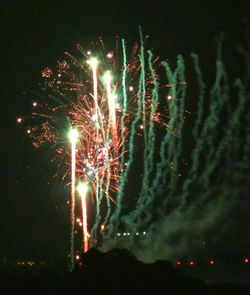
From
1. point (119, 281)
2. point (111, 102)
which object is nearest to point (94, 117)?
point (111, 102)

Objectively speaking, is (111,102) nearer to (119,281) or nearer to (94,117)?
(94,117)

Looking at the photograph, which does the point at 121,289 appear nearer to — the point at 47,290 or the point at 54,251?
the point at 47,290

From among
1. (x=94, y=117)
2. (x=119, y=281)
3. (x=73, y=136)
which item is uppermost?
(x=94, y=117)

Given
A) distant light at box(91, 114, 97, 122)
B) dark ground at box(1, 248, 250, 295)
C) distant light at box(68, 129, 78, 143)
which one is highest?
distant light at box(91, 114, 97, 122)

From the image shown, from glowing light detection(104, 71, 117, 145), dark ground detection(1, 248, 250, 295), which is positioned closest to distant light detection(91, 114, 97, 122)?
glowing light detection(104, 71, 117, 145)

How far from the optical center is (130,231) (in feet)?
80.7

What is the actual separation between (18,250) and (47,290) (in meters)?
26.7

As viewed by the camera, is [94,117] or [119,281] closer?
[119,281]

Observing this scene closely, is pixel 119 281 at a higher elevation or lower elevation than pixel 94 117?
lower

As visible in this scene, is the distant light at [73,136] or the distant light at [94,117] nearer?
the distant light at [94,117]

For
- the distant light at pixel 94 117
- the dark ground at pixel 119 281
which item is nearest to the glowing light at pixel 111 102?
the distant light at pixel 94 117

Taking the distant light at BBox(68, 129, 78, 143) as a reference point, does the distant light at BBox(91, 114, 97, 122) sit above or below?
above

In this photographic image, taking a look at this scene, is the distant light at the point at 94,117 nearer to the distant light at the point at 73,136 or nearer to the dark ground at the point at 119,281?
the distant light at the point at 73,136

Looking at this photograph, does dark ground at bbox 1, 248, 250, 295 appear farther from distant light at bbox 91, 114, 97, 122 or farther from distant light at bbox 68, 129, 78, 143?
distant light at bbox 68, 129, 78, 143
